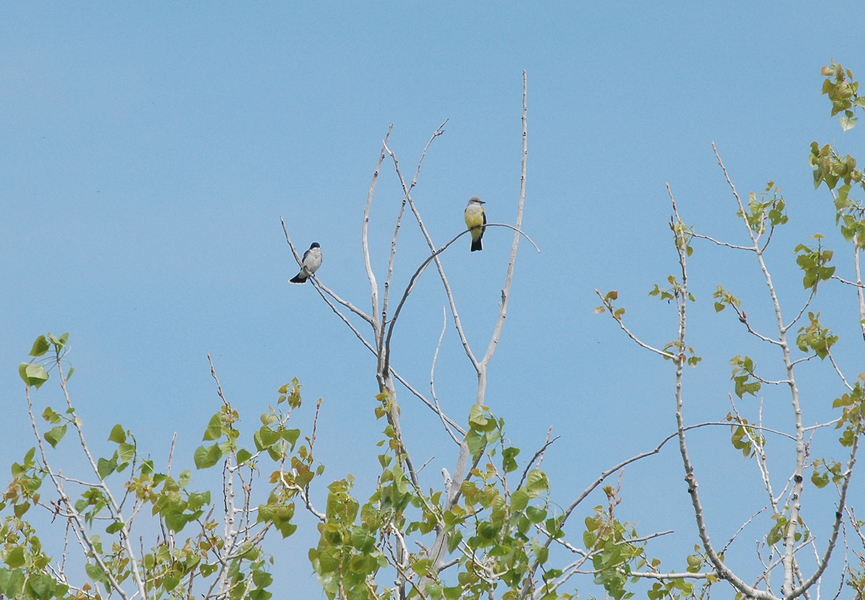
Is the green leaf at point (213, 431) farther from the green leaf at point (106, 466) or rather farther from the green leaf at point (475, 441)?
the green leaf at point (475, 441)

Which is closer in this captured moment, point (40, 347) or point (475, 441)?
point (475, 441)

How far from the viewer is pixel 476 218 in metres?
13.0

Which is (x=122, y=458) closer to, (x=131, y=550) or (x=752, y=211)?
(x=131, y=550)

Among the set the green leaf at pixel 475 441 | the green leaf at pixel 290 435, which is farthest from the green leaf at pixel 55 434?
the green leaf at pixel 475 441

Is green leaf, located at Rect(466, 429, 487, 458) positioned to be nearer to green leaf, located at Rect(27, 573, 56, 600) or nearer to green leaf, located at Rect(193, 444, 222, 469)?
green leaf, located at Rect(193, 444, 222, 469)

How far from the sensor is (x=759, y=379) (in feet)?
19.8

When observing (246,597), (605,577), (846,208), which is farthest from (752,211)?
(246,597)

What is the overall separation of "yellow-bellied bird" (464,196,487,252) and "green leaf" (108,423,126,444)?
8.80 meters

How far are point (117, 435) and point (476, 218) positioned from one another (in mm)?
8932

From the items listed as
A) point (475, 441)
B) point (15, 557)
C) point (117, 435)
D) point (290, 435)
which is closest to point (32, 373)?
point (117, 435)

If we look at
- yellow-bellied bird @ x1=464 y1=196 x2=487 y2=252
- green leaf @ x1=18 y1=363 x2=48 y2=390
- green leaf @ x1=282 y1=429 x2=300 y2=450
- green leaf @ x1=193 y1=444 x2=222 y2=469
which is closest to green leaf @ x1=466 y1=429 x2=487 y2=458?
green leaf @ x1=282 y1=429 x2=300 y2=450

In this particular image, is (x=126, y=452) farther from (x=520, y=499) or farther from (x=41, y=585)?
(x=520, y=499)

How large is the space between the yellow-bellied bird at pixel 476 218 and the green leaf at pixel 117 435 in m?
8.80

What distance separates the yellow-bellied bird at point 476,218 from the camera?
1294 centimetres
